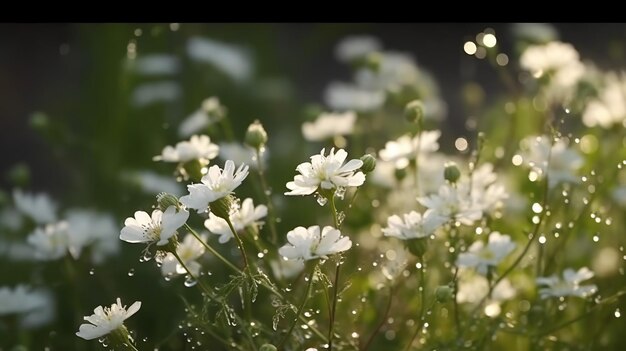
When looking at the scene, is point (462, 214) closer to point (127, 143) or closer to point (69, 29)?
point (127, 143)

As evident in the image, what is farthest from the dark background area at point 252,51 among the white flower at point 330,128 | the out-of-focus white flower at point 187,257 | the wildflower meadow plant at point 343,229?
the out-of-focus white flower at point 187,257

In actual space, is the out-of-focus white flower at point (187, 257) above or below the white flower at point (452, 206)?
below

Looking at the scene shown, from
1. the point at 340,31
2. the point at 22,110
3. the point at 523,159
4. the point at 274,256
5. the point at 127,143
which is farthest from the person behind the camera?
the point at 22,110

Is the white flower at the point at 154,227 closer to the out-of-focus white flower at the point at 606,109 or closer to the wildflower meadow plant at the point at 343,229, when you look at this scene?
the wildflower meadow plant at the point at 343,229

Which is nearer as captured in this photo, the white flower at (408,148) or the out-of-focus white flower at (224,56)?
the white flower at (408,148)

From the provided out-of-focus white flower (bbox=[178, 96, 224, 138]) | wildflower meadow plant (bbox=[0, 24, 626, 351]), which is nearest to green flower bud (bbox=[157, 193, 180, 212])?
wildflower meadow plant (bbox=[0, 24, 626, 351])

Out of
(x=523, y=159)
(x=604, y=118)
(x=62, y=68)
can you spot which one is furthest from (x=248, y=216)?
(x=62, y=68)
